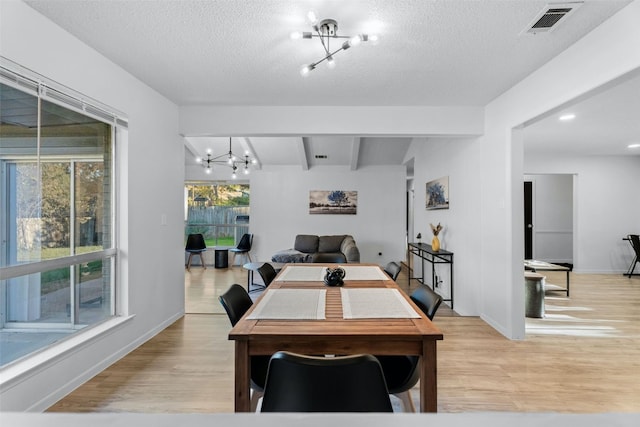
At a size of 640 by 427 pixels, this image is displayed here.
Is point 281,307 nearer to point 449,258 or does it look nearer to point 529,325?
point 529,325

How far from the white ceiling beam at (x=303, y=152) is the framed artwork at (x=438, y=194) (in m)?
2.45

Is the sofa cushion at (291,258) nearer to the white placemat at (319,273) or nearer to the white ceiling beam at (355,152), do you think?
the white ceiling beam at (355,152)

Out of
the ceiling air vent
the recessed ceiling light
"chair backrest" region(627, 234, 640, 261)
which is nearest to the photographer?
the ceiling air vent

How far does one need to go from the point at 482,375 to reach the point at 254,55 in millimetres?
3091

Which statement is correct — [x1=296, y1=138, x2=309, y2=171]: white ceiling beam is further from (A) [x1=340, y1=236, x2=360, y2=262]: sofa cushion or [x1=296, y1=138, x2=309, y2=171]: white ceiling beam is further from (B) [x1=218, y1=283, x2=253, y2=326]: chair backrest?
(B) [x1=218, y1=283, x2=253, y2=326]: chair backrest

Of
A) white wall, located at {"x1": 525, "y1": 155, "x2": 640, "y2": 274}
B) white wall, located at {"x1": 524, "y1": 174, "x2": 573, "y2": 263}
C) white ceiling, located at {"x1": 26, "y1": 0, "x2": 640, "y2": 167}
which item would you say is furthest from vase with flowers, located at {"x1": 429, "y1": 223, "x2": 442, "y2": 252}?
white wall, located at {"x1": 524, "y1": 174, "x2": 573, "y2": 263}

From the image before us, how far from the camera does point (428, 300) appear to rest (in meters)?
2.00

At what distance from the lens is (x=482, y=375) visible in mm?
2512

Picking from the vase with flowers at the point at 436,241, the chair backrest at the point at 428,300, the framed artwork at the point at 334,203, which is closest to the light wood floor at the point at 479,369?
the chair backrest at the point at 428,300

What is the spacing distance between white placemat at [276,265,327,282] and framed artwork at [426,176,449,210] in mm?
2726

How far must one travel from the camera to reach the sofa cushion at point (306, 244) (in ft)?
22.6

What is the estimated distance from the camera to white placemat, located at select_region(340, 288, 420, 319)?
166 cm

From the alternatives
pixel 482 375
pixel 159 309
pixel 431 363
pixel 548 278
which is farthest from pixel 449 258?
pixel 159 309

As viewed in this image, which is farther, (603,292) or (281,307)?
(603,292)
